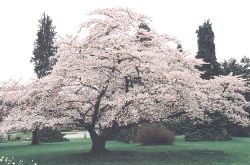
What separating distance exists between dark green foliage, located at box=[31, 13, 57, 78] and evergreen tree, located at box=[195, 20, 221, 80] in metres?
13.1

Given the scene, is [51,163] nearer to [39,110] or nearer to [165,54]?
[39,110]

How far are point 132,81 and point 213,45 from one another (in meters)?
17.8

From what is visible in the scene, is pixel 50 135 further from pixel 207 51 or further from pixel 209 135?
pixel 207 51

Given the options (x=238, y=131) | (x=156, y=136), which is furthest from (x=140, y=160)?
(x=238, y=131)

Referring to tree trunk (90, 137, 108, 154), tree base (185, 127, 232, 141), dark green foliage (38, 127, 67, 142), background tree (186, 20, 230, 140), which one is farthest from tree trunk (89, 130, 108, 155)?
dark green foliage (38, 127, 67, 142)

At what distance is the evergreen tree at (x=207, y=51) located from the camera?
35.5 meters

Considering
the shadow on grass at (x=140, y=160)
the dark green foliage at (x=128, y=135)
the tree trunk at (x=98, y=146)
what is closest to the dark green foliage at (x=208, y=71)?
the dark green foliage at (x=128, y=135)

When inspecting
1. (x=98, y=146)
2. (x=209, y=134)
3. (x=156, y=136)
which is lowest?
(x=98, y=146)

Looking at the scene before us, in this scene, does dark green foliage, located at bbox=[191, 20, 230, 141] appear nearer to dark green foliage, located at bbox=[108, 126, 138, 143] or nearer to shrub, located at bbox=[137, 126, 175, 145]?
dark green foliage, located at bbox=[108, 126, 138, 143]

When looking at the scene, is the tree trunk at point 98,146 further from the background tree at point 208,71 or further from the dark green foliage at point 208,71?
the background tree at point 208,71

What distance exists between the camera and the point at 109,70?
19031 mm

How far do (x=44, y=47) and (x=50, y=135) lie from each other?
802 cm

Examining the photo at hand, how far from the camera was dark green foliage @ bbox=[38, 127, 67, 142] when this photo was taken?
37.6 m

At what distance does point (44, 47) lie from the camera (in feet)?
126
